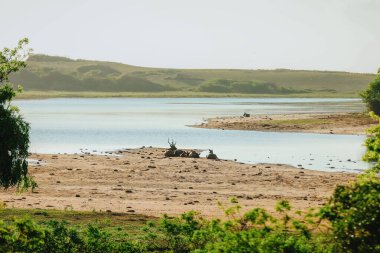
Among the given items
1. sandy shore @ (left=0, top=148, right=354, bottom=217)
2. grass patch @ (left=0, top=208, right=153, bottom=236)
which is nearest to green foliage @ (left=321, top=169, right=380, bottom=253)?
grass patch @ (left=0, top=208, right=153, bottom=236)

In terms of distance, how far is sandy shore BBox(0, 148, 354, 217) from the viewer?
115 ft

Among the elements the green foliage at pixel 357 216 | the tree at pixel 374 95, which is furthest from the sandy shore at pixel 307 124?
the green foliage at pixel 357 216

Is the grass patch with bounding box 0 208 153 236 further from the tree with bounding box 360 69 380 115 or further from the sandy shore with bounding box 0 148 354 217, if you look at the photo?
the tree with bounding box 360 69 380 115

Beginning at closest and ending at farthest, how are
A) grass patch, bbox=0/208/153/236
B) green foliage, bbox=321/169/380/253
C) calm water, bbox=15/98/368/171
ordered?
1. green foliage, bbox=321/169/380/253
2. grass patch, bbox=0/208/153/236
3. calm water, bbox=15/98/368/171

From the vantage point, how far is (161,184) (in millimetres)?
44344

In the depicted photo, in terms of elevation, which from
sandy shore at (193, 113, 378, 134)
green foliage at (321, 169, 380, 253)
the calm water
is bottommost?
the calm water

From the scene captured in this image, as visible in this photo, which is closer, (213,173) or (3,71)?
(3,71)

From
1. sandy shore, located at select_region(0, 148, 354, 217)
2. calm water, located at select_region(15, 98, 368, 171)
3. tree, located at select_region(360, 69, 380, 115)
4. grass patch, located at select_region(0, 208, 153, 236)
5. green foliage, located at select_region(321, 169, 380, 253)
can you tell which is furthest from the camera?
tree, located at select_region(360, 69, 380, 115)

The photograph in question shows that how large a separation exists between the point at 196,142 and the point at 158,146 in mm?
6590

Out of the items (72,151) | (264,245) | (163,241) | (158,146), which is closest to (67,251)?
(163,241)

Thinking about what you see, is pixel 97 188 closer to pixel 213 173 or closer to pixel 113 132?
pixel 213 173

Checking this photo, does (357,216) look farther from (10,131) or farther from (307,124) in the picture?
(307,124)

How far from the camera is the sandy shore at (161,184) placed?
35188mm

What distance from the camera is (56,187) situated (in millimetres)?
41781
